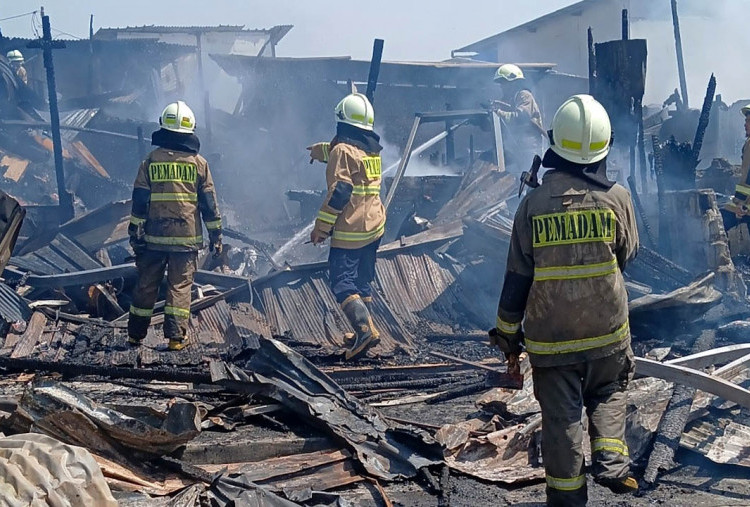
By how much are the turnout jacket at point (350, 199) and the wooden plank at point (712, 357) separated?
116 inches

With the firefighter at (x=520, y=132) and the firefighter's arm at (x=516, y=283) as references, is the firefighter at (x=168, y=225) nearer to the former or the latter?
the firefighter's arm at (x=516, y=283)

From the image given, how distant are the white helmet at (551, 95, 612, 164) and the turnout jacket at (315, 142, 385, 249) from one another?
345 cm

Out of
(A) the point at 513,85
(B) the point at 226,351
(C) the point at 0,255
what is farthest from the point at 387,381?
(A) the point at 513,85

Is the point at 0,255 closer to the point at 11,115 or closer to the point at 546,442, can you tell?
the point at 546,442

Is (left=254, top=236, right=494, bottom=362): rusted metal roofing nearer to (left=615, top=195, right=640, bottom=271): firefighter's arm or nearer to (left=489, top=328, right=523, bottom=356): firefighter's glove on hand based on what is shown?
(left=489, top=328, right=523, bottom=356): firefighter's glove on hand

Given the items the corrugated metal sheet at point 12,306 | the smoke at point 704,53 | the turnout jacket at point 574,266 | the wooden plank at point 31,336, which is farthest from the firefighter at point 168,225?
the smoke at point 704,53

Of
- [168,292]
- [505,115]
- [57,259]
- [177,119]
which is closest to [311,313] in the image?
[168,292]

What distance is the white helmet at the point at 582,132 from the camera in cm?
367

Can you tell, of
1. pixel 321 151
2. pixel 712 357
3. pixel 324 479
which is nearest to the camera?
pixel 324 479

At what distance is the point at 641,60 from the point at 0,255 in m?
7.03

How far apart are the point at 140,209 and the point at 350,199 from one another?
1803mm

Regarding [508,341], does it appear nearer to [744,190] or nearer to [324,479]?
[324,479]

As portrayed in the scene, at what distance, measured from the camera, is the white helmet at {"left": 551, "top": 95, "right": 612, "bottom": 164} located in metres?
3.67

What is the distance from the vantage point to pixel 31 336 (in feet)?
22.8
